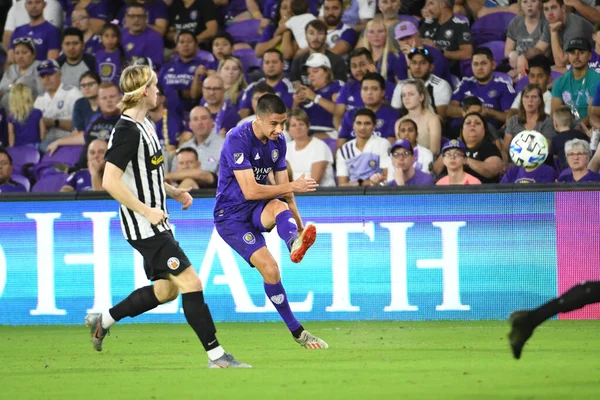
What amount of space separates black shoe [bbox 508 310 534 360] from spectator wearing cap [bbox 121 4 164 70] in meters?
10.8

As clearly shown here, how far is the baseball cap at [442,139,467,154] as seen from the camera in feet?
40.9

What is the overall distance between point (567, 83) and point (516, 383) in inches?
297

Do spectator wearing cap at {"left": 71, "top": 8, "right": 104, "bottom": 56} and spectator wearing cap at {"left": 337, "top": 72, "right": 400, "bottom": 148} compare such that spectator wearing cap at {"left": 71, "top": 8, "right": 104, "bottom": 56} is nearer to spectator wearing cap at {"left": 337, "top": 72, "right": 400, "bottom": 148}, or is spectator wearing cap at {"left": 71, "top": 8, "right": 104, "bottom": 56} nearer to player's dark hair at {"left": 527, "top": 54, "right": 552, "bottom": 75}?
spectator wearing cap at {"left": 337, "top": 72, "right": 400, "bottom": 148}

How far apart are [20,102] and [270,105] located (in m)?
8.31

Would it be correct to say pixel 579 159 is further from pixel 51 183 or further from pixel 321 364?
pixel 51 183

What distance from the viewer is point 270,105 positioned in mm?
8875

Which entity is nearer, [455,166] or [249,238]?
[249,238]

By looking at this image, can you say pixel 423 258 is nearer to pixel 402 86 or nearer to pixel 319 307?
pixel 319 307

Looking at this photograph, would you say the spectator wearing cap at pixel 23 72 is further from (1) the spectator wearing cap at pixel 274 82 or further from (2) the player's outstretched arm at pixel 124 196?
(2) the player's outstretched arm at pixel 124 196

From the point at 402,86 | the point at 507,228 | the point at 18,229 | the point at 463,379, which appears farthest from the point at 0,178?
the point at 463,379

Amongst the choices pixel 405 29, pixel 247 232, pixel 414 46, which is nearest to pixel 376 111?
pixel 414 46

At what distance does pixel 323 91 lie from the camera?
1478cm

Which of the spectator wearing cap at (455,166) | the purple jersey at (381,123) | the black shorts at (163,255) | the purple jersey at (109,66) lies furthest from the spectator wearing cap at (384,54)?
the black shorts at (163,255)

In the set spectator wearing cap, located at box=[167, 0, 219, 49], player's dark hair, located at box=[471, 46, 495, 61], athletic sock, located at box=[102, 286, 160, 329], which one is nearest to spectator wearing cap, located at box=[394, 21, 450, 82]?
player's dark hair, located at box=[471, 46, 495, 61]
